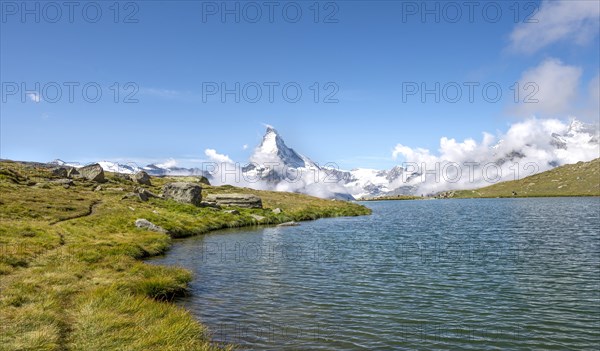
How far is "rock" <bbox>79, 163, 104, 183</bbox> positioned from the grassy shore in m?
43.0

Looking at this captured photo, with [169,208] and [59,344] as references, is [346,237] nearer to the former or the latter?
[169,208]

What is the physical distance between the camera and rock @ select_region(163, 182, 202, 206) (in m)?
83.4

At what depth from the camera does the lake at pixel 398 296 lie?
17.6m

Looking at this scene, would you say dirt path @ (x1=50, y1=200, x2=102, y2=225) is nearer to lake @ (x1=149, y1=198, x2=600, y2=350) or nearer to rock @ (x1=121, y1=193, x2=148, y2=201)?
rock @ (x1=121, y1=193, x2=148, y2=201)

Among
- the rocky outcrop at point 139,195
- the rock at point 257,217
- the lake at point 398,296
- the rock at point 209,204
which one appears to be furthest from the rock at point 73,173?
the lake at point 398,296

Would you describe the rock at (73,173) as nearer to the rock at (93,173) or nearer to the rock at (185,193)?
the rock at (93,173)

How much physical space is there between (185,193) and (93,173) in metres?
32.6

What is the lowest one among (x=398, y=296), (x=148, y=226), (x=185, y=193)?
(x=398, y=296)

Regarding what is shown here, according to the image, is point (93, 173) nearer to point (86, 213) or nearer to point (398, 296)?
point (86, 213)

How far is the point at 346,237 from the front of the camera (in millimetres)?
55844

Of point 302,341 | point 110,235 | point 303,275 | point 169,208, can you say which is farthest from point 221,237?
point 302,341

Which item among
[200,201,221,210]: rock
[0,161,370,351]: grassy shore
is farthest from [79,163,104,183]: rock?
[0,161,370,351]: grassy shore

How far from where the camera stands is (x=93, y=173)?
101 m

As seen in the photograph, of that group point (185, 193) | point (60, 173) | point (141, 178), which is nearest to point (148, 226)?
point (185, 193)
